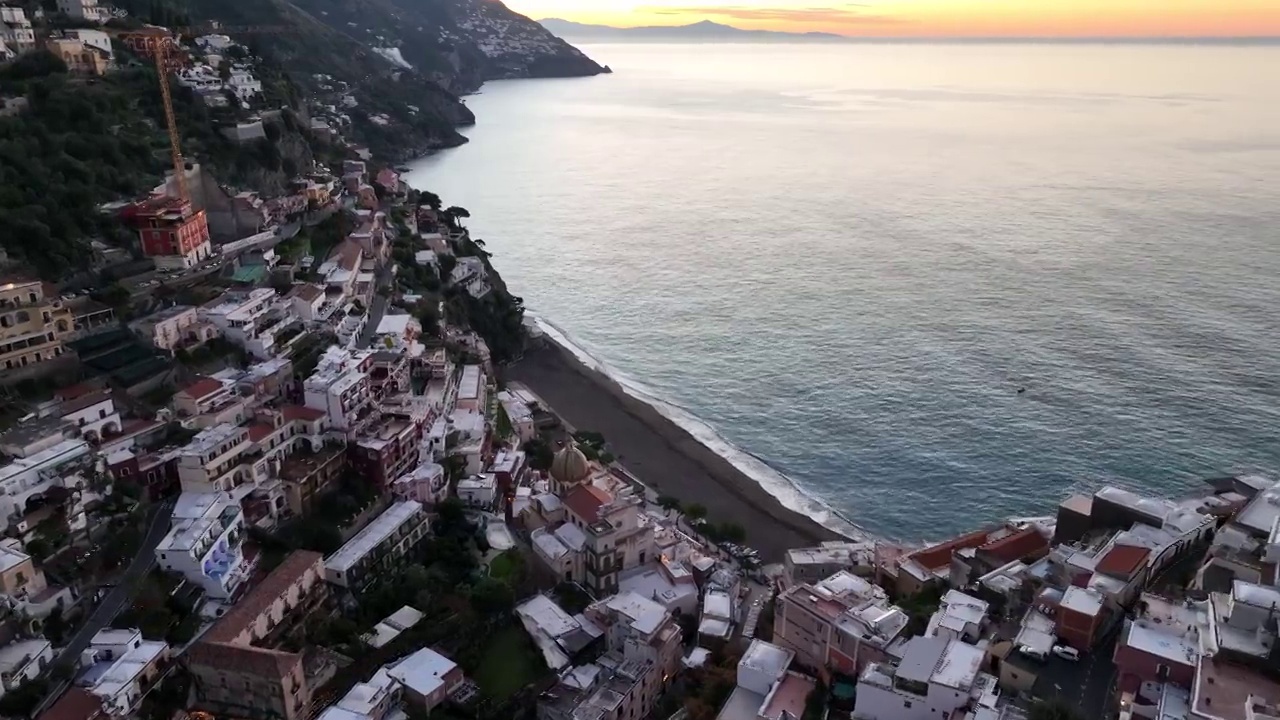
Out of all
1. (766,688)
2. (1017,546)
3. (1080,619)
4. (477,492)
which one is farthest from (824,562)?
(477,492)

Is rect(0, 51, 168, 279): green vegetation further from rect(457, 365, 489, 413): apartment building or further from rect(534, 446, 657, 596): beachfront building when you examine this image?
rect(534, 446, 657, 596): beachfront building

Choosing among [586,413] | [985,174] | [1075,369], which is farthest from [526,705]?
[985,174]

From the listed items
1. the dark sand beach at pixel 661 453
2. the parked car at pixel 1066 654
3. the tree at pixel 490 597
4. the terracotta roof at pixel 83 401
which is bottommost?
the dark sand beach at pixel 661 453

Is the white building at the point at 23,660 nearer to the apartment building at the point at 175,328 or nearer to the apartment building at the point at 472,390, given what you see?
the apartment building at the point at 175,328

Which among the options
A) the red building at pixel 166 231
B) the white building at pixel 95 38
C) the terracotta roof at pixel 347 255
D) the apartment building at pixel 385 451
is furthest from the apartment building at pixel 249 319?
the white building at pixel 95 38

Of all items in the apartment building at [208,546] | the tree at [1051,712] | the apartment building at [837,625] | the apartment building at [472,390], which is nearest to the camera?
the tree at [1051,712]

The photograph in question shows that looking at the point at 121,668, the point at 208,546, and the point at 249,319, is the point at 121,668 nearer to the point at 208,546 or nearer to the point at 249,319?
the point at 208,546
